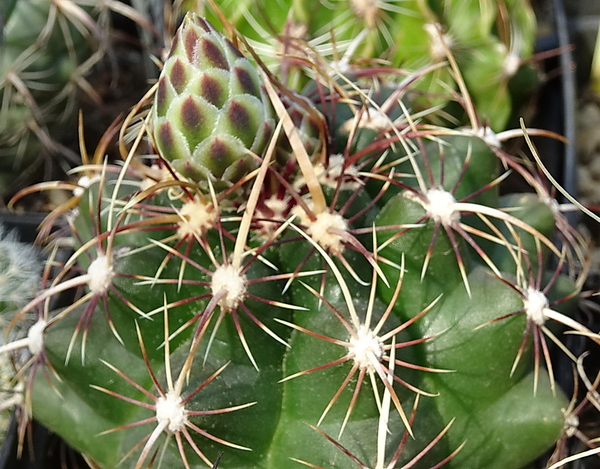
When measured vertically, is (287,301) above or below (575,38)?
below

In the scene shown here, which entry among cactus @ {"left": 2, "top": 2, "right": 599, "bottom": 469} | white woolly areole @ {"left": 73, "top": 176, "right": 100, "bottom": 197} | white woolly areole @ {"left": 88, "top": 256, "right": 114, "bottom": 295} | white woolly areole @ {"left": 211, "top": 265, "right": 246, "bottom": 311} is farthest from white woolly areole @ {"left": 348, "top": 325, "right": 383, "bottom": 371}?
white woolly areole @ {"left": 73, "top": 176, "right": 100, "bottom": 197}

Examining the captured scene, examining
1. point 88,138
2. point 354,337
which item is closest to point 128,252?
point 354,337

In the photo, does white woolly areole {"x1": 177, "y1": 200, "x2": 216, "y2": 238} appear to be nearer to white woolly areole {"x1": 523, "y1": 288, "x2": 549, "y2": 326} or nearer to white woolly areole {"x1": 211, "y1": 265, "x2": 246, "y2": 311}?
white woolly areole {"x1": 211, "y1": 265, "x2": 246, "y2": 311}

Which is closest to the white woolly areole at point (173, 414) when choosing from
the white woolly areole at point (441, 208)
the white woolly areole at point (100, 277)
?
the white woolly areole at point (100, 277)

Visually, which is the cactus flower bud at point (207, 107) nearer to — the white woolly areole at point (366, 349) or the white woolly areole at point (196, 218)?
the white woolly areole at point (196, 218)

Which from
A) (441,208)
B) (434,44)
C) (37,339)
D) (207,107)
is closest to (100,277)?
(37,339)

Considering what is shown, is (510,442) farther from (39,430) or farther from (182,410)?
(39,430)

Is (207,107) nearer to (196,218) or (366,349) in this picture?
(196,218)
